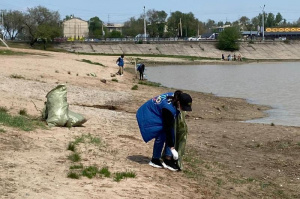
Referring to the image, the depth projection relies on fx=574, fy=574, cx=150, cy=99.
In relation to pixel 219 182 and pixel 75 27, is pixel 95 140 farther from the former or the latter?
pixel 75 27

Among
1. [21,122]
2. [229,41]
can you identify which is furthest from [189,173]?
[229,41]

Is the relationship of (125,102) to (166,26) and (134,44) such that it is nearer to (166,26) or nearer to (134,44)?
(134,44)

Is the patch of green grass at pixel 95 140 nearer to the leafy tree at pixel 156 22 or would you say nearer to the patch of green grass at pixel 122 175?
the patch of green grass at pixel 122 175

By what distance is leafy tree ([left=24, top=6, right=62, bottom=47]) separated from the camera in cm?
9369

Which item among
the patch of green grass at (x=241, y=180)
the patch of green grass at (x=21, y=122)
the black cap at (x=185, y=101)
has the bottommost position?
the patch of green grass at (x=241, y=180)

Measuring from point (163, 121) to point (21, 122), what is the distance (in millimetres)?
3989

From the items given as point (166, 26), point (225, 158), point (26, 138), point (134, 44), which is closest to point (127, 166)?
point (26, 138)

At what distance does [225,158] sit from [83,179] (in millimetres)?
4354

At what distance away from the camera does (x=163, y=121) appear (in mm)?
9320

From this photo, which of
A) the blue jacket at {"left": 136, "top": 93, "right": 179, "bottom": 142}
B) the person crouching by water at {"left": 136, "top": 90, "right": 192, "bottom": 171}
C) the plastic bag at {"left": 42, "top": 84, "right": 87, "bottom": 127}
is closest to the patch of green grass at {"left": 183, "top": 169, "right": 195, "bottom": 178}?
the person crouching by water at {"left": 136, "top": 90, "right": 192, "bottom": 171}

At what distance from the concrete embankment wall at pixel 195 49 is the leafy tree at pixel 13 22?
52.2ft

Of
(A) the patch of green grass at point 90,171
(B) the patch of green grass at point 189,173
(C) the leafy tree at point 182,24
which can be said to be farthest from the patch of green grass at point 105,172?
(C) the leafy tree at point 182,24

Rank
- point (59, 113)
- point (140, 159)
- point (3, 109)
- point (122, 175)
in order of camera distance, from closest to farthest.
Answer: point (122, 175), point (140, 159), point (59, 113), point (3, 109)

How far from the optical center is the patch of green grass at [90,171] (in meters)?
8.57
